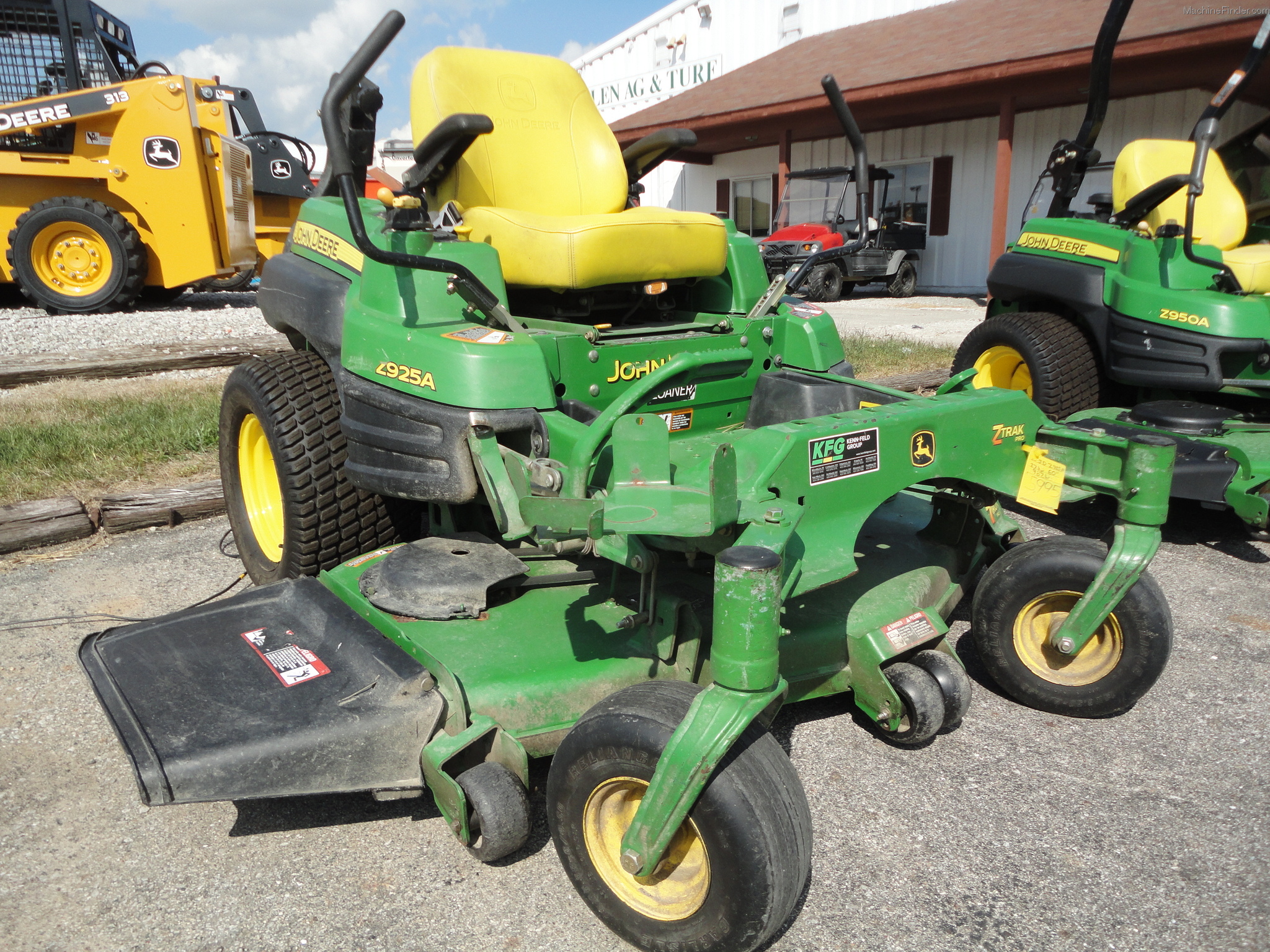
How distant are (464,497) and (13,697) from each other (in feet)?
4.00

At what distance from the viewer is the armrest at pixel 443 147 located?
7.93 feet

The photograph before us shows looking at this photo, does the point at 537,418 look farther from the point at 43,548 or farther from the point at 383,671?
the point at 43,548

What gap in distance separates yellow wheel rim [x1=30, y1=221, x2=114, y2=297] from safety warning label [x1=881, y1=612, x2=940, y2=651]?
27.2ft

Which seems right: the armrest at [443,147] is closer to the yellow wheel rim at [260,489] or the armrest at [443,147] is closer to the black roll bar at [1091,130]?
the yellow wheel rim at [260,489]

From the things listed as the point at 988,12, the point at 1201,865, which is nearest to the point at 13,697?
the point at 1201,865

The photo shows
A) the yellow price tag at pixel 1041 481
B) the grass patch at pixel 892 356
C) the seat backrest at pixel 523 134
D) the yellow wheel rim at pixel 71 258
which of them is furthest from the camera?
the yellow wheel rim at pixel 71 258

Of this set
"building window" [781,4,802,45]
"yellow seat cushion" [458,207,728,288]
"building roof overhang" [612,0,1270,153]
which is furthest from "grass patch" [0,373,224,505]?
"building window" [781,4,802,45]

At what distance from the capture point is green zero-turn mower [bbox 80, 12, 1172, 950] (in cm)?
151

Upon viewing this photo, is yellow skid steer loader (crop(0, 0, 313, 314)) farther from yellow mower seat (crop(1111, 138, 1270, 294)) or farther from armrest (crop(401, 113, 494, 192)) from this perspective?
yellow mower seat (crop(1111, 138, 1270, 294))

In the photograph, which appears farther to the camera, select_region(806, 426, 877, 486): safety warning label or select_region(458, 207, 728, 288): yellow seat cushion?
select_region(458, 207, 728, 288): yellow seat cushion

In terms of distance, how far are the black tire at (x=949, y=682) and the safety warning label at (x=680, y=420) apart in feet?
A: 2.87

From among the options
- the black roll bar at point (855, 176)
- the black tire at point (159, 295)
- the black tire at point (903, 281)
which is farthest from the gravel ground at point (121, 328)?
the black tire at point (903, 281)

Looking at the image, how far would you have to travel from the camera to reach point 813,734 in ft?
7.00

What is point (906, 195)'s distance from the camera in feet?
46.8
